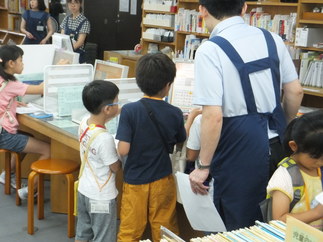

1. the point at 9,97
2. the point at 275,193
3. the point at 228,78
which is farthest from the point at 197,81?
the point at 9,97

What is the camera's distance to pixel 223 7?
1.90 m

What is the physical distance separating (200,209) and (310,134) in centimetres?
67

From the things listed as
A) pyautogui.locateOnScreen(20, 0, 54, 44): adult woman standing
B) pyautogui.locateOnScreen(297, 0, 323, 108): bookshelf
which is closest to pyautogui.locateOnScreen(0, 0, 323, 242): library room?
pyautogui.locateOnScreen(297, 0, 323, 108): bookshelf

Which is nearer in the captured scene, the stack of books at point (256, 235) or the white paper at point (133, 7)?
the stack of books at point (256, 235)

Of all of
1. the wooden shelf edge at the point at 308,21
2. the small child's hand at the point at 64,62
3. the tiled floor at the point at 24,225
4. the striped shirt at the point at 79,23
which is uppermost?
the wooden shelf edge at the point at 308,21

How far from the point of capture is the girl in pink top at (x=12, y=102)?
3.42 meters

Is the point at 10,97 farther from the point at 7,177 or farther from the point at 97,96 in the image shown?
the point at 97,96

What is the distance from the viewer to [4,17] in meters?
9.35

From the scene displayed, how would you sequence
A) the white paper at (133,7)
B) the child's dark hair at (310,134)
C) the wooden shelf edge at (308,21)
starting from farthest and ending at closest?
1. the white paper at (133,7)
2. the wooden shelf edge at (308,21)
3. the child's dark hair at (310,134)

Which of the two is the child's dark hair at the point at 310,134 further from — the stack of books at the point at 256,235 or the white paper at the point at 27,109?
the white paper at the point at 27,109

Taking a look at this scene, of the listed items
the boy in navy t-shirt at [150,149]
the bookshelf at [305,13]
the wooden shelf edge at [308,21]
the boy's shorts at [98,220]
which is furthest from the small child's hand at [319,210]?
the wooden shelf edge at [308,21]

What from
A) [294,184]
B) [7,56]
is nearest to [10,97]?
[7,56]

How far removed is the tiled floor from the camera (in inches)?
124

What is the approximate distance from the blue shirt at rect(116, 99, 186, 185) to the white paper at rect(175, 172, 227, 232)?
11.1 inches
